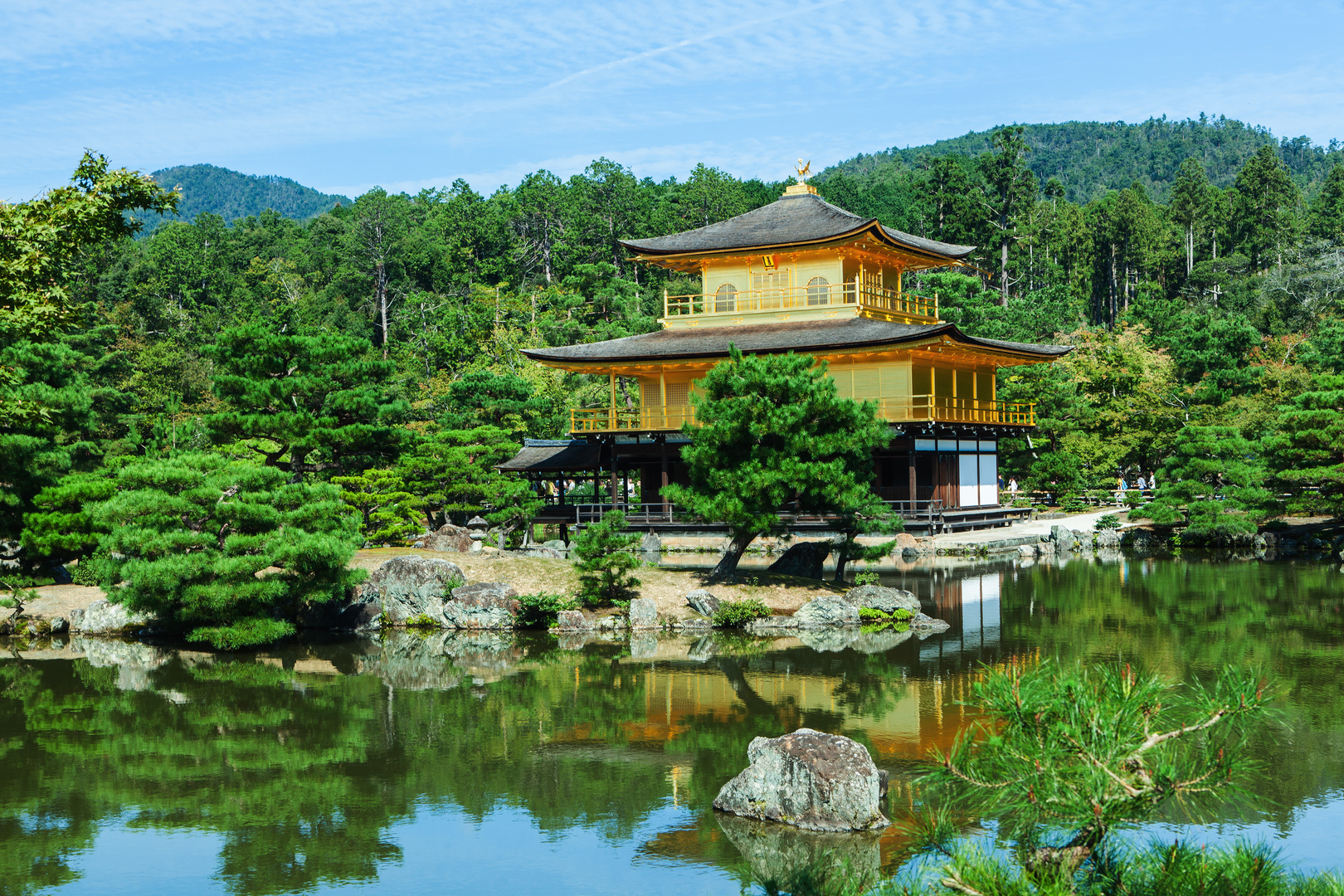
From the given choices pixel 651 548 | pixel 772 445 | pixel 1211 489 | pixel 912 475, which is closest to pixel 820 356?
pixel 912 475

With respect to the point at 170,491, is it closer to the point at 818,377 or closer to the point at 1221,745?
the point at 818,377

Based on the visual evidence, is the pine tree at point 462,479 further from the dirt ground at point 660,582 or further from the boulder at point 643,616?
the boulder at point 643,616

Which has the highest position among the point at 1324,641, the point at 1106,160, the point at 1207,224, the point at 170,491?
the point at 1106,160

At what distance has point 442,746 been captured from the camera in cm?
1231

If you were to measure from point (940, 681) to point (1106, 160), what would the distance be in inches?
5461

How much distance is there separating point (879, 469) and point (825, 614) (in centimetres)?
1480

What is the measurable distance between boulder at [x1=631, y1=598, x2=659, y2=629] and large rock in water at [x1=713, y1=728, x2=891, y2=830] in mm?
9755

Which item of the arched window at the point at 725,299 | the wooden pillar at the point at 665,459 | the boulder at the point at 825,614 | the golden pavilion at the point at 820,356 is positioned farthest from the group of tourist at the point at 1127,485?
the boulder at the point at 825,614

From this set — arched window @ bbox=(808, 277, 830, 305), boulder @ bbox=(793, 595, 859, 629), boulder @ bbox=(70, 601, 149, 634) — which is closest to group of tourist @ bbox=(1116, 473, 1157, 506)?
arched window @ bbox=(808, 277, 830, 305)

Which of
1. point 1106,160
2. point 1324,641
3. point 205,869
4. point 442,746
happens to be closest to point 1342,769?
point 1324,641

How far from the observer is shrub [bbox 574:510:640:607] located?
64.0 ft

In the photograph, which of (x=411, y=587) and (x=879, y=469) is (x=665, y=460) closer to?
(x=879, y=469)

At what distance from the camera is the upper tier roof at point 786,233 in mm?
33781

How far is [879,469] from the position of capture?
3366 cm
